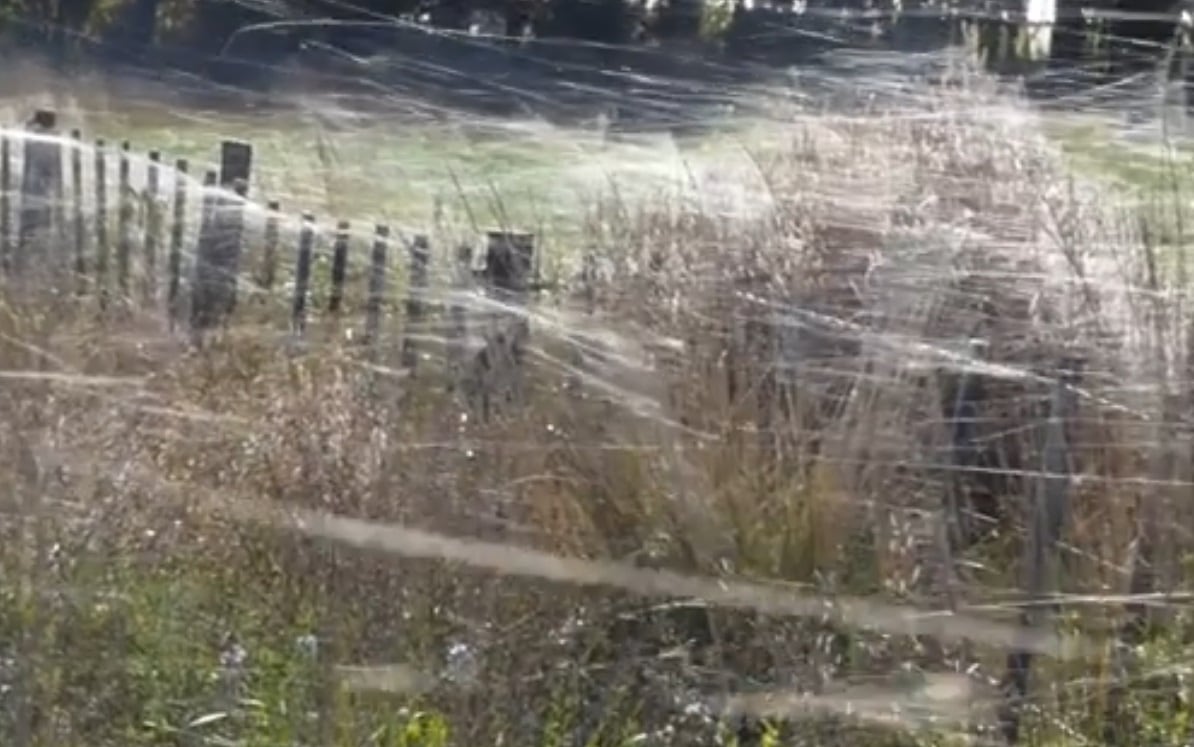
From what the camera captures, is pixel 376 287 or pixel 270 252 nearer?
pixel 376 287

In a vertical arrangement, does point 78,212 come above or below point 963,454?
above

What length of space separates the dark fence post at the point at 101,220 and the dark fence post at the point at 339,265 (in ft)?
1.70

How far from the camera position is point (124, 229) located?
5.49m

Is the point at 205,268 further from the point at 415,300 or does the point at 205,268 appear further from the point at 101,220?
the point at 415,300

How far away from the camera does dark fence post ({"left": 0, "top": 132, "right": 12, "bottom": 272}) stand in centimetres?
550

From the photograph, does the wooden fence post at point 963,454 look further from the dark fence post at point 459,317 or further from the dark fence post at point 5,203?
the dark fence post at point 5,203

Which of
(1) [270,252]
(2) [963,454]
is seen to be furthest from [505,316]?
(2) [963,454]

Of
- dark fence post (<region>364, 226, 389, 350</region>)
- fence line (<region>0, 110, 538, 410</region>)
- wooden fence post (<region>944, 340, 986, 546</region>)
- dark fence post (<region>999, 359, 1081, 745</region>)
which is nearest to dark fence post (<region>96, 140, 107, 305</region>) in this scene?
fence line (<region>0, 110, 538, 410</region>)

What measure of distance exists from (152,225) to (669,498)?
1.72 meters

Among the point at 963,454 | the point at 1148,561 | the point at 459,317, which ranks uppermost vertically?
the point at 459,317

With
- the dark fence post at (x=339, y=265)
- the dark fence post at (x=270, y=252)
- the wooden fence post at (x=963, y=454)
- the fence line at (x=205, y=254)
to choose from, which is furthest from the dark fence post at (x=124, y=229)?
the wooden fence post at (x=963, y=454)

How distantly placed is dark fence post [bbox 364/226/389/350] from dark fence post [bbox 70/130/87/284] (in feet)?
2.25

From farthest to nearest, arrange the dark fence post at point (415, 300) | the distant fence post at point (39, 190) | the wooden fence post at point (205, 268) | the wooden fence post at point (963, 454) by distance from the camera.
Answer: the distant fence post at point (39, 190) → the wooden fence post at point (205, 268) → the dark fence post at point (415, 300) → the wooden fence post at point (963, 454)

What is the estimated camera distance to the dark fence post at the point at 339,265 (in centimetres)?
504
